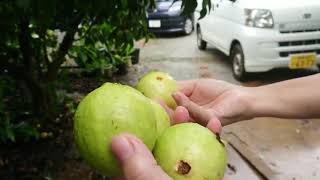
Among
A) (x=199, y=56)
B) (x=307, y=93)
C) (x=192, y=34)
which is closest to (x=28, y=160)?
(x=307, y=93)

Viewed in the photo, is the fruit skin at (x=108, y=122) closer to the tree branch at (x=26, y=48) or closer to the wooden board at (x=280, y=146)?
the tree branch at (x=26, y=48)

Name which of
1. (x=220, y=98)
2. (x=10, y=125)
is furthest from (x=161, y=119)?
(x=10, y=125)

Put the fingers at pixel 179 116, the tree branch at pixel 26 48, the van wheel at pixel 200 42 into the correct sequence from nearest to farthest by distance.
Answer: the fingers at pixel 179 116
the tree branch at pixel 26 48
the van wheel at pixel 200 42

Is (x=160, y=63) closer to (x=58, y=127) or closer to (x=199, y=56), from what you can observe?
(x=199, y=56)

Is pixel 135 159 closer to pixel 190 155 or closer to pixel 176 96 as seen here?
pixel 190 155

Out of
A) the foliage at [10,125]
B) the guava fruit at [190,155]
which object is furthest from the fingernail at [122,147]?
the foliage at [10,125]

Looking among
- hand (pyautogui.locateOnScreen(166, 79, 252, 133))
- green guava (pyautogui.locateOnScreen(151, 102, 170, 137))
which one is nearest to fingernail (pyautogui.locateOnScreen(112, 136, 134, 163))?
green guava (pyautogui.locateOnScreen(151, 102, 170, 137))

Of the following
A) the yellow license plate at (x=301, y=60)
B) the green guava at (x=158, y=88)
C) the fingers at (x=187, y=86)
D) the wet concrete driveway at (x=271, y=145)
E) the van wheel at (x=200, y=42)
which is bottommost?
the van wheel at (x=200, y=42)
